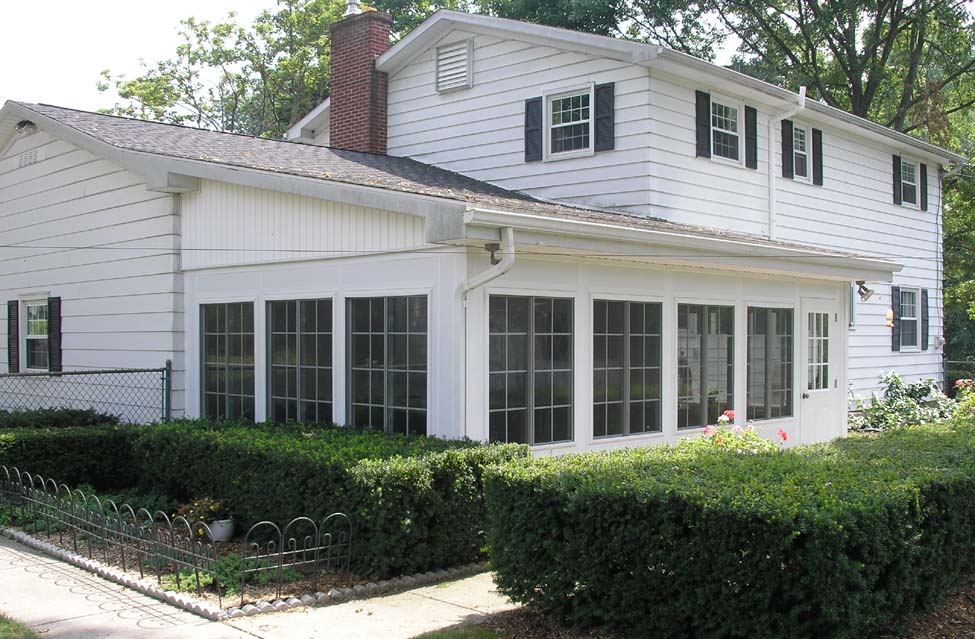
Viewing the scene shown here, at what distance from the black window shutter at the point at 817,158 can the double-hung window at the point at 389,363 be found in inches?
435

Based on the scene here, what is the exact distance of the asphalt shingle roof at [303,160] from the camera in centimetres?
1112

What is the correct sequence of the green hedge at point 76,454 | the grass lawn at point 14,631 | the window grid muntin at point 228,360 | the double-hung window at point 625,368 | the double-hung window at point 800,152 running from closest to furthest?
the grass lawn at point 14,631
the double-hung window at point 625,368
the green hedge at point 76,454
the window grid muntin at point 228,360
the double-hung window at point 800,152

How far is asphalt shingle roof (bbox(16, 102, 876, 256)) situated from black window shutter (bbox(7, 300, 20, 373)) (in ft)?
11.8

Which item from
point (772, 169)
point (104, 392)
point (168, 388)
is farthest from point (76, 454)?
point (772, 169)

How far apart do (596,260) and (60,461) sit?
6.70m

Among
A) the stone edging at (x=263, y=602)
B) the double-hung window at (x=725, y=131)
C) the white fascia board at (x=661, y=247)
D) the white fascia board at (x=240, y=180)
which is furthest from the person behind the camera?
the double-hung window at (x=725, y=131)

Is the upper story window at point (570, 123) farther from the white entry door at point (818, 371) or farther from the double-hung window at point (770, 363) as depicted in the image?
the white entry door at point (818, 371)

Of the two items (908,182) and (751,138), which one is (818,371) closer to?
(751,138)

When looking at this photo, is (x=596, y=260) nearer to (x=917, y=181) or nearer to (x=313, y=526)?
(x=313, y=526)

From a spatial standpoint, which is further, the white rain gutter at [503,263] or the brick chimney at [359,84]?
the brick chimney at [359,84]

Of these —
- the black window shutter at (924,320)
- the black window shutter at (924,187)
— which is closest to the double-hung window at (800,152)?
the black window shutter at (924,187)

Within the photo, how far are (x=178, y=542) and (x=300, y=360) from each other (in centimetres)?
339

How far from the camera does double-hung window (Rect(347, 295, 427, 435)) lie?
915 cm

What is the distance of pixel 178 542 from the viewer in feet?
24.7
